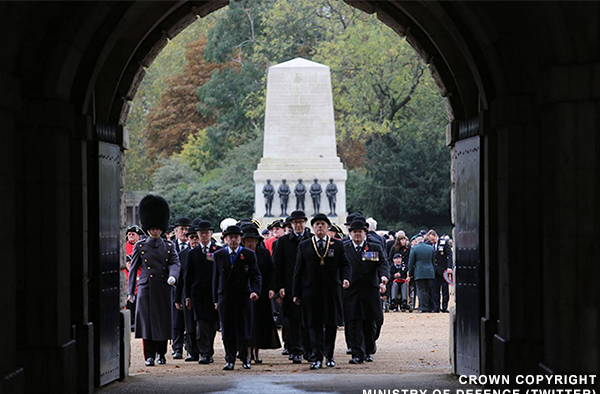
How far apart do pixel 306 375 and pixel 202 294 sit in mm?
2402

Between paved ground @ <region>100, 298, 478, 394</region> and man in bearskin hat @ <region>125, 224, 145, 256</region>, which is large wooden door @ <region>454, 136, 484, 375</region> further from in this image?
man in bearskin hat @ <region>125, 224, 145, 256</region>

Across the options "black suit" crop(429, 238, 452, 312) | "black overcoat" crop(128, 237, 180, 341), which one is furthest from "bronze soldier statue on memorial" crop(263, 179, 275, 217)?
"black overcoat" crop(128, 237, 180, 341)

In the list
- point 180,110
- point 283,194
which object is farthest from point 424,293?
point 180,110

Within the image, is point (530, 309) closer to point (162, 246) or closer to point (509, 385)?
point (509, 385)

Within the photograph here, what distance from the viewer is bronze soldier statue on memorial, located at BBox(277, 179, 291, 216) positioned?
40062 millimetres

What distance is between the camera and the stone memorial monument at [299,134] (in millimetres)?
40250

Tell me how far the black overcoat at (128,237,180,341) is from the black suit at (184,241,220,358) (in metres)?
0.46

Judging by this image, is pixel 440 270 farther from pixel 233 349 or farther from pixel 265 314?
pixel 233 349

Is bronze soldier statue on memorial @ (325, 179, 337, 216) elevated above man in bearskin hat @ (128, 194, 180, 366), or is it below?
above

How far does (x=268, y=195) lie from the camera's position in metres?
40.1

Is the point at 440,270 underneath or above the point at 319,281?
underneath

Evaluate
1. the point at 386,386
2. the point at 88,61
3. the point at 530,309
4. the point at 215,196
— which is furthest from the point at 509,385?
the point at 215,196

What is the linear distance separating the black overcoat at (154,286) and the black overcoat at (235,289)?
30.6 inches

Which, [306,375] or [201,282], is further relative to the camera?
[201,282]
